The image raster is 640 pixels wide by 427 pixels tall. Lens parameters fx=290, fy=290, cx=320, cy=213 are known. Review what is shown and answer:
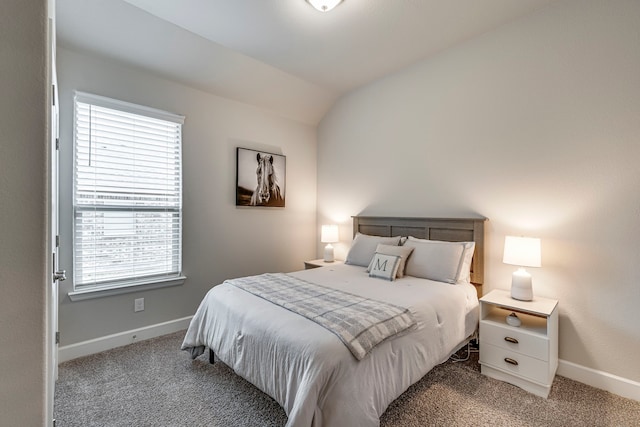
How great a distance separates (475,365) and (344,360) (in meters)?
1.63

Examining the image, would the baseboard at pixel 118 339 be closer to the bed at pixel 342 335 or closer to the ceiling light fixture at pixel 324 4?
the bed at pixel 342 335

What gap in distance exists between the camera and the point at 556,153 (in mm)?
2359

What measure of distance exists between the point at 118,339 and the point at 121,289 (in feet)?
1.51

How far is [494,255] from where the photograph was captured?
107 inches

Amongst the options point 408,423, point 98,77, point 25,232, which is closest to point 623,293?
point 408,423

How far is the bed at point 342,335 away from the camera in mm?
1392

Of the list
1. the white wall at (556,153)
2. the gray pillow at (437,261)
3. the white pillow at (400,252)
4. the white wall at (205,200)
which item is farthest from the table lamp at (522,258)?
the white wall at (205,200)

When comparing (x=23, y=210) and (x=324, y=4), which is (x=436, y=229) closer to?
(x=324, y=4)

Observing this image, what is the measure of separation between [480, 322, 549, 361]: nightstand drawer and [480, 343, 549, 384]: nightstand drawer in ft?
0.11

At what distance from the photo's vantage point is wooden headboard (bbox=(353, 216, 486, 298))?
273cm

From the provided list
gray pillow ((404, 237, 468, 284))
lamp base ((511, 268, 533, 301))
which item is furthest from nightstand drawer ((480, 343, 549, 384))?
gray pillow ((404, 237, 468, 284))

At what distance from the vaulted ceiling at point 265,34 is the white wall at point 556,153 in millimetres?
319

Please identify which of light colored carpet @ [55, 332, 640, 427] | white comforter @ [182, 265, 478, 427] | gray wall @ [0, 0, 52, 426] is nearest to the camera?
gray wall @ [0, 0, 52, 426]

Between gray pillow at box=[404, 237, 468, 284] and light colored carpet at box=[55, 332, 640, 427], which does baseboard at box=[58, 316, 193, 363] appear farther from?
gray pillow at box=[404, 237, 468, 284]
